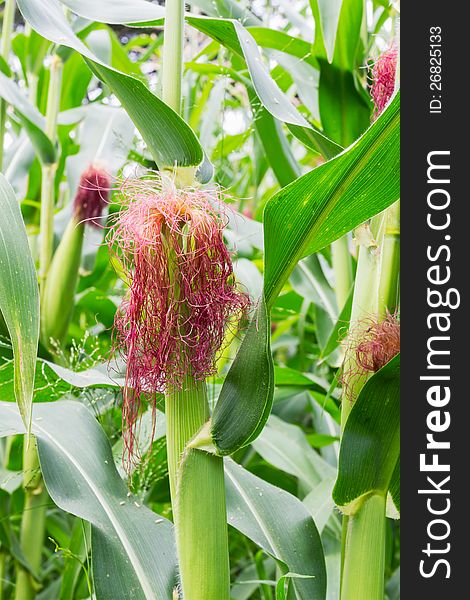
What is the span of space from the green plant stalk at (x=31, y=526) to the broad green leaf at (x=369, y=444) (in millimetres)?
486

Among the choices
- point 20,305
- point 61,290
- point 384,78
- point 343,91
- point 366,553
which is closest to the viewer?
point 20,305

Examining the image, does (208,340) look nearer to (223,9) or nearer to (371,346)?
(371,346)

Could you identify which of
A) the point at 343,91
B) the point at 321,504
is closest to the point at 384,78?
the point at 343,91

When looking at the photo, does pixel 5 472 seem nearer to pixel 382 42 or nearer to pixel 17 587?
pixel 17 587

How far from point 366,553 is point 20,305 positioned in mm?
359

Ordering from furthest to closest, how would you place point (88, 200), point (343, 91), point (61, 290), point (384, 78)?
1. point (88, 200)
2. point (61, 290)
3. point (343, 91)
4. point (384, 78)

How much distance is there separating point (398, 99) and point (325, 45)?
342 millimetres

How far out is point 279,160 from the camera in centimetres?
97

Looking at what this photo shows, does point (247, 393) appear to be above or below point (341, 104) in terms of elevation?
below

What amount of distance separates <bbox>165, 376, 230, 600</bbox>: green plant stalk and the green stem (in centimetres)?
Result: 22

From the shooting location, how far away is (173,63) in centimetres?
57

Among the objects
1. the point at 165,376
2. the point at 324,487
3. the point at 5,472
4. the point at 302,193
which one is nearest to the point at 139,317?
the point at 165,376

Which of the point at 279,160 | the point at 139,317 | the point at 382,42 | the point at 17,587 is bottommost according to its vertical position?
the point at 17,587

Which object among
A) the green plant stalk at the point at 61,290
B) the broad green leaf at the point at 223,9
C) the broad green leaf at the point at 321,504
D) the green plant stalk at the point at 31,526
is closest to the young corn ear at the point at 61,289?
the green plant stalk at the point at 61,290
